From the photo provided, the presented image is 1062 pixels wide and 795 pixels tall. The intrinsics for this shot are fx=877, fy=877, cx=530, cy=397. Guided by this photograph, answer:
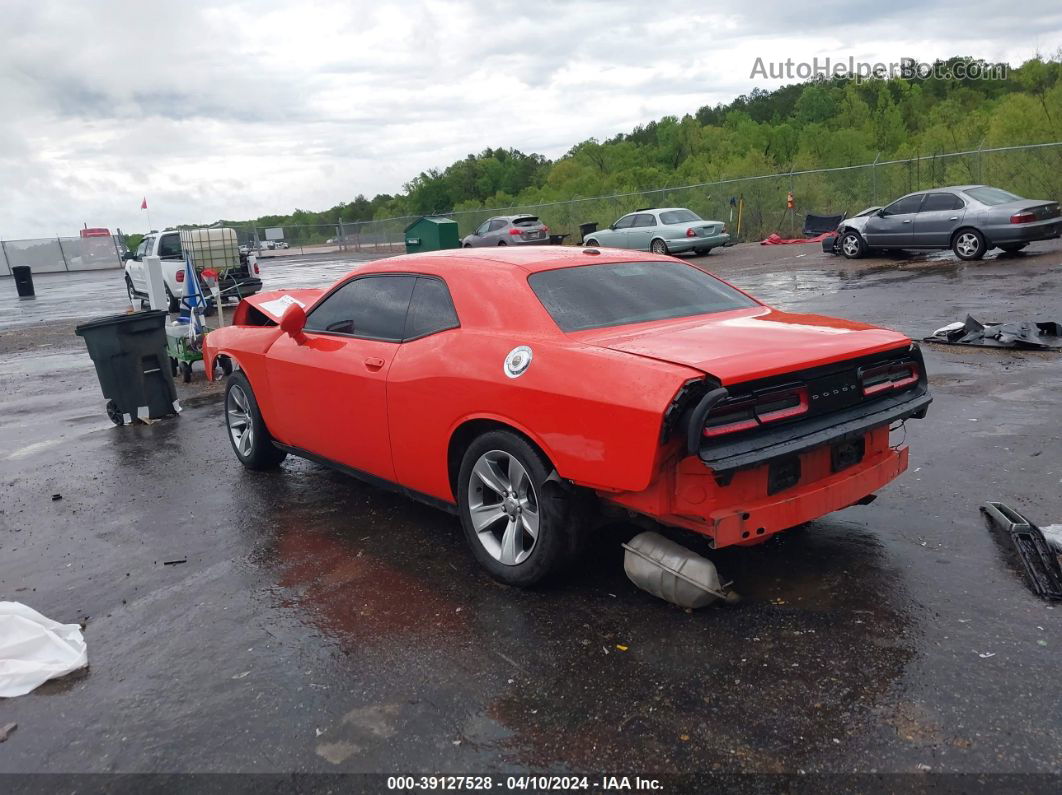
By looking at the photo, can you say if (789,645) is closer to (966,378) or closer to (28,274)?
(966,378)

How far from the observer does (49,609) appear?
4.47 meters

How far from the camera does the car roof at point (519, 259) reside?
480cm

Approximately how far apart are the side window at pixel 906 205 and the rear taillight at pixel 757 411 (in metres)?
16.9

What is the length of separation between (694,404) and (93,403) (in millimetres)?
8969

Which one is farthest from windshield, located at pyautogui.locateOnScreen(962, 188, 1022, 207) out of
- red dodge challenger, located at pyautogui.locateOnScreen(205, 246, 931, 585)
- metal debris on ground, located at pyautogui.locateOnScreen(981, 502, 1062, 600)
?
metal debris on ground, located at pyautogui.locateOnScreen(981, 502, 1062, 600)

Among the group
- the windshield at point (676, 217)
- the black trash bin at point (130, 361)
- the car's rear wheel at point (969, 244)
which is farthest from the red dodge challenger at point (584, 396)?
the windshield at point (676, 217)

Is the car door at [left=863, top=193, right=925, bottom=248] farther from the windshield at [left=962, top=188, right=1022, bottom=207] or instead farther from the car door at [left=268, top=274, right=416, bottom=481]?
the car door at [left=268, top=274, right=416, bottom=481]

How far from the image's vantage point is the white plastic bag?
3705 millimetres

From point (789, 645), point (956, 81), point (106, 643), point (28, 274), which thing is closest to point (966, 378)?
point (789, 645)

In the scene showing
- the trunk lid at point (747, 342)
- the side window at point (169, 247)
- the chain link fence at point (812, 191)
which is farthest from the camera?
the chain link fence at point (812, 191)

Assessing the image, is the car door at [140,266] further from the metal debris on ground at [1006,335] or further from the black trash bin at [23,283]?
the metal debris on ground at [1006,335]

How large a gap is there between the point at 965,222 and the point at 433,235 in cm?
2005

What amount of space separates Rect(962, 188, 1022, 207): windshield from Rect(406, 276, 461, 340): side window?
16048 mm

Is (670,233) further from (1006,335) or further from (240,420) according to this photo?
(240,420)
